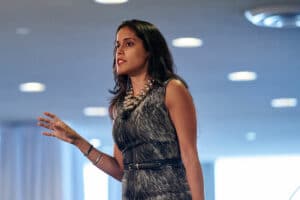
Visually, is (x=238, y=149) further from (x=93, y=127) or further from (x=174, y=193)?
(x=174, y=193)

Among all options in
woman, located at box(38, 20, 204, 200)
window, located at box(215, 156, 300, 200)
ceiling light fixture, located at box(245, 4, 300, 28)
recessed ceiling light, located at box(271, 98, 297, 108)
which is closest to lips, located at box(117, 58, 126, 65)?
woman, located at box(38, 20, 204, 200)

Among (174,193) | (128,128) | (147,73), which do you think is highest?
(147,73)

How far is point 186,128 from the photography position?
146cm

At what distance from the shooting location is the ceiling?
10.2ft

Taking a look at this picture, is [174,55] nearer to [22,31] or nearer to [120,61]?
[22,31]

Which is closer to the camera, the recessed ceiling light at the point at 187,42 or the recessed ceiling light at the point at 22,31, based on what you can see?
the recessed ceiling light at the point at 22,31

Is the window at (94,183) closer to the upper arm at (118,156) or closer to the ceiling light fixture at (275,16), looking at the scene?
the ceiling light fixture at (275,16)

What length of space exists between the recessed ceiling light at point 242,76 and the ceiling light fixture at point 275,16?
851 mm

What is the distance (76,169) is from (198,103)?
132 cm

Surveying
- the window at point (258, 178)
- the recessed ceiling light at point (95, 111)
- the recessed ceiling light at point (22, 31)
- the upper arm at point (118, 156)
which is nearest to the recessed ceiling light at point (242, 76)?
the recessed ceiling light at point (95, 111)

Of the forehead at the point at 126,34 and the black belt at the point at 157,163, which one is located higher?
the forehead at the point at 126,34

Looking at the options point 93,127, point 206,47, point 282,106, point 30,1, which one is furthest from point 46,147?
point 30,1

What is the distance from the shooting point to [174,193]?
57.3 inches

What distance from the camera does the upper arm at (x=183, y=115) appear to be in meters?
1.46
